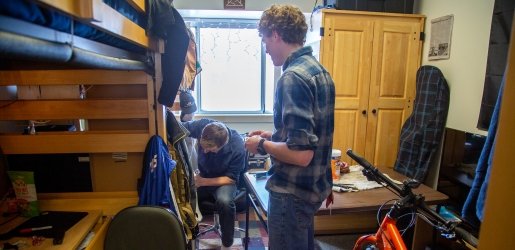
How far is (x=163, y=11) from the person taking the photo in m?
1.30

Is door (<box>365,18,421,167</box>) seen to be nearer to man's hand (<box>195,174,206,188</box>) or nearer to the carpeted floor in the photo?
the carpeted floor

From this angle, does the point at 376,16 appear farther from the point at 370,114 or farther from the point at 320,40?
the point at 370,114

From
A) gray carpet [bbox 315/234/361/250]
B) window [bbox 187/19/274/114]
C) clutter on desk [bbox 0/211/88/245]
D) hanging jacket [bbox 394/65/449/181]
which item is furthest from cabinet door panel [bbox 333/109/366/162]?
clutter on desk [bbox 0/211/88/245]

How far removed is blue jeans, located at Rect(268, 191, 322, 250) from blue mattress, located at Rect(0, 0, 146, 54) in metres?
0.91

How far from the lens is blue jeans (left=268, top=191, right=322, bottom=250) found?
4.30 feet

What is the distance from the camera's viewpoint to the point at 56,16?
66 cm

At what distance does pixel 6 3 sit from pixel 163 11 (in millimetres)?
838

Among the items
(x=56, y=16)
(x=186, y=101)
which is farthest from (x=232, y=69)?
(x=56, y=16)

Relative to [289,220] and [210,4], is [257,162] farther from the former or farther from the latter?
[289,220]

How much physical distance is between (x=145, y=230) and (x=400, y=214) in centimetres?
124

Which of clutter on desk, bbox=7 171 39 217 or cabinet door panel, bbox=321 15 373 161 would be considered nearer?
clutter on desk, bbox=7 171 39 217

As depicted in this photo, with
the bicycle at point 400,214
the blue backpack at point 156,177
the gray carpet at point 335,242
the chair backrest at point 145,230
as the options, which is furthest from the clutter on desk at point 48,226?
the gray carpet at point 335,242

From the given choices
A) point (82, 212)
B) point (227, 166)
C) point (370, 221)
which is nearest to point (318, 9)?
point (227, 166)

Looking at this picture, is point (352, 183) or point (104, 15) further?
point (352, 183)
